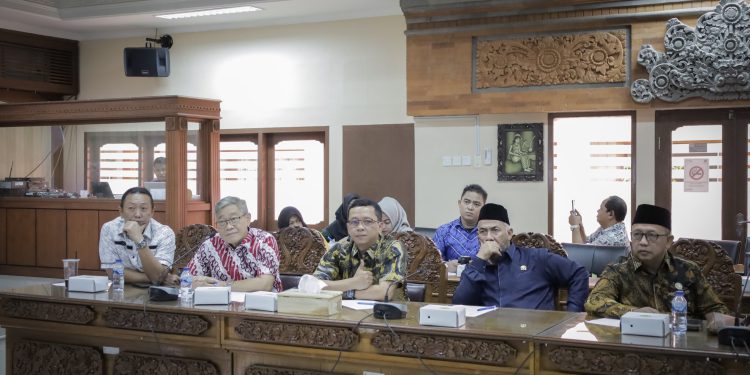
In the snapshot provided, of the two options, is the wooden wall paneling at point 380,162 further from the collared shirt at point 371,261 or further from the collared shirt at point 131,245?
the collared shirt at point 371,261

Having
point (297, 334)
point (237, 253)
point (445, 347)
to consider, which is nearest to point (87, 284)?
point (237, 253)

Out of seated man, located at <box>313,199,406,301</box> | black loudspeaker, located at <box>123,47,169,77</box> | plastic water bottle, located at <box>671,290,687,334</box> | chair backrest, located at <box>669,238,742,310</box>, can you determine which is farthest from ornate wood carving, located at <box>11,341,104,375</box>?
black loudspeaker, located at <box>123,47,169,77</box>

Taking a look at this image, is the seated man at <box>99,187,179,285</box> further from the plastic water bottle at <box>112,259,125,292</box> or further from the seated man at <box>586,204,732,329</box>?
the seated man at <box>586,204,732,329</box>

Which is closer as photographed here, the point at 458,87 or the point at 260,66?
the point at 458,87

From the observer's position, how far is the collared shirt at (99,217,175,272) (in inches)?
182

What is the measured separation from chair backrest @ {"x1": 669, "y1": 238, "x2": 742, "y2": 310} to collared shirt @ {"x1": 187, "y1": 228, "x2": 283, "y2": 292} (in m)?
2.18

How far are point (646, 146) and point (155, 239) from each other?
4.88m

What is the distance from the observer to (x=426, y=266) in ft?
15.2

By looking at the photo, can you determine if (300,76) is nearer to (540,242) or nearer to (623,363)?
(540,242)

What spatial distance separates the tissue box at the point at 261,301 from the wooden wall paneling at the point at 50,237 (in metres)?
6.42

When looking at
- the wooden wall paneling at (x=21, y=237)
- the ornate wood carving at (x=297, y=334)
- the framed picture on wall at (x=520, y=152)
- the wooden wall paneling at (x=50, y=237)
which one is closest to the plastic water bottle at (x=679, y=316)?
the ornate wood carving at (x=297, y=334)

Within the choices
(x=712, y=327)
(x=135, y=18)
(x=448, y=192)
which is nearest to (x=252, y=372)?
(x=712, y=327)

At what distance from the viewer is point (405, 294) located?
3988mm

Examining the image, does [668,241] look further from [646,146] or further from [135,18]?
[135,18]
